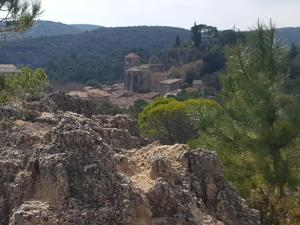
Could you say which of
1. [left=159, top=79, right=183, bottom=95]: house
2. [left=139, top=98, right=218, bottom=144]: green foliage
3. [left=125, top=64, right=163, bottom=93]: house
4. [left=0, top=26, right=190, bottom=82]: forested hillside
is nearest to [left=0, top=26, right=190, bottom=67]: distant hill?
[left=0, top=26, right=190, bottom=82]: forested hillside

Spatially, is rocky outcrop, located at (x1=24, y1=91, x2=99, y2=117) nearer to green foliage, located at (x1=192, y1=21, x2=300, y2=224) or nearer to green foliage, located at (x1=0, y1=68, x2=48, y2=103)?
green foliage, located at (x1=192, y1=21, x2=300, y2=224)

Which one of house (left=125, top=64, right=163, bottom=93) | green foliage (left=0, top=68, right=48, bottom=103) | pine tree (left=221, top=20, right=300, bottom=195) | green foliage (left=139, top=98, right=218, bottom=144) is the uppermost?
pine tree (left=221, top=20, right=300, bottom=195)

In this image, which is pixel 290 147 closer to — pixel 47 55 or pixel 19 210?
pixel 19 210

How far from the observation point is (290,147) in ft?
32.1

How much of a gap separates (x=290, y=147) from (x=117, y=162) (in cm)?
550

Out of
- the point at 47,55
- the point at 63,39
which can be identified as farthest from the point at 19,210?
the point at 63,39

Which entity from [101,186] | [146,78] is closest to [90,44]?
[146,78]

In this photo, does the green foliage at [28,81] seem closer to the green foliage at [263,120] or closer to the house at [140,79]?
the green foliage at [263,120]

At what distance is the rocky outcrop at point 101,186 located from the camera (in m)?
4.21

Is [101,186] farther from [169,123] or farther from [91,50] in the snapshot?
[91,50]

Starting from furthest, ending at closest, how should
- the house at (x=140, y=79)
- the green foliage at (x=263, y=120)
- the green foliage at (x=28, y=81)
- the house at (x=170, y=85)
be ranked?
the house at (x=140, y=79)
the house at (x=170, y=85)
the green foliage at (x=28, y=81)
the green foliage at (x=263, y=120)

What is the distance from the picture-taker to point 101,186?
4.27 meters

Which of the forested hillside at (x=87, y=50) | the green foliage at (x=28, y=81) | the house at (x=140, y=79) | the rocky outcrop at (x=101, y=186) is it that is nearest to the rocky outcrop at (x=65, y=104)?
the rocky outcrop at (x=101, y=186)

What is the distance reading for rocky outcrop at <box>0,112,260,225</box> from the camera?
421 centimetres
